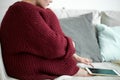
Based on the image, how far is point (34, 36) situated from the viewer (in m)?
1.27

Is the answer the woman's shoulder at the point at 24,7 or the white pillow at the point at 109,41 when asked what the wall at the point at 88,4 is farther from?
the woman's shoulder at the point at 24,7

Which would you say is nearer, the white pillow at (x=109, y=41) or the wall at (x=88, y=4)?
the white pillow at (x=109, y=41)

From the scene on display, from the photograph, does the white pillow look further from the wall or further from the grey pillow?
the wall

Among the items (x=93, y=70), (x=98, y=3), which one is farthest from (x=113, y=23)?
(x=93, y=70)

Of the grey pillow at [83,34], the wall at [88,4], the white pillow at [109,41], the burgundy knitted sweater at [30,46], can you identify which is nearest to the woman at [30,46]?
the burgundy knitted sweater at [30,46]

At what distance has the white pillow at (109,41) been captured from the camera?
195 centimetres

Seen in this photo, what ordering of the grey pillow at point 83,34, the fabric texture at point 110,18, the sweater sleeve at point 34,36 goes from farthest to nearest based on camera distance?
the fabric texture at point 110,18
the grey pillow at point 83,34
the sweater sleeve at point 34,36

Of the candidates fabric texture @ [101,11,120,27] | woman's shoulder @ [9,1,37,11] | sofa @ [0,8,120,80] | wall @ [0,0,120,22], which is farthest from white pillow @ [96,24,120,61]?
woman's shoulder @ [9,1,37,11]

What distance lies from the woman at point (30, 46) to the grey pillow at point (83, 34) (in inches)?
21.9

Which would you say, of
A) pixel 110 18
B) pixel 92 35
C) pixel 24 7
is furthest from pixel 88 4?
pixel 24 7

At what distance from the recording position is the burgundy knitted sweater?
128 centimetres

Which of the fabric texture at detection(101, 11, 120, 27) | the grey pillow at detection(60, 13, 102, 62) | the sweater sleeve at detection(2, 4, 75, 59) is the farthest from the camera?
the fabric texture at detection(101, 11, 120, 27)

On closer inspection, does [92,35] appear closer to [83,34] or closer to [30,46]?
[83,34]

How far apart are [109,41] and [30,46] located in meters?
0.94
